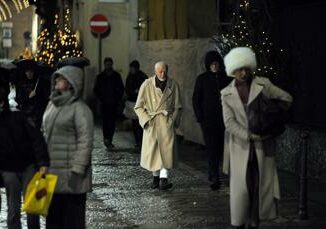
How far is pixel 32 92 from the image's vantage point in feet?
38.9

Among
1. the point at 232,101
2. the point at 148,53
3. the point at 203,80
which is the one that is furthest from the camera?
the point at 148,53

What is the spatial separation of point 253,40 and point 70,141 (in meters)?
7.45

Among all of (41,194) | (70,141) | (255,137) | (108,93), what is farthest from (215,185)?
(108,93)

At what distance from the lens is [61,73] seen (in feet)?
23.3

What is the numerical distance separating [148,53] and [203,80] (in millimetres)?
9876

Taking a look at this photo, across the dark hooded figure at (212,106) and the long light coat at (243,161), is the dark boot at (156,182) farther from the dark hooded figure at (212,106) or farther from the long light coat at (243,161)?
the long light coat at (243,161)

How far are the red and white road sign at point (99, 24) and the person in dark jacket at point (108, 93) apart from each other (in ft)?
27.5

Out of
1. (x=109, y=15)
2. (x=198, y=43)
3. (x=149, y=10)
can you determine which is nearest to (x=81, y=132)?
(x=198, y=43)

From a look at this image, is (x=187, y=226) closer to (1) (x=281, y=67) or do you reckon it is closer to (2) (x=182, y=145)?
(1) (x=281, y=67)

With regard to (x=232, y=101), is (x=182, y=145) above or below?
below

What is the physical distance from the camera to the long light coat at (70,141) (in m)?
7.03

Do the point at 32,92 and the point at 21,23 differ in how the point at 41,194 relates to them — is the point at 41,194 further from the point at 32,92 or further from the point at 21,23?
the point at 21,23

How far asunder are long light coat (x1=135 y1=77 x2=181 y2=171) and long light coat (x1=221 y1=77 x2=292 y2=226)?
364cm

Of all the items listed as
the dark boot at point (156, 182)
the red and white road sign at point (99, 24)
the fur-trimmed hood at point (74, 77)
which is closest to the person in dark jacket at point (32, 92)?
the dark boot at point (156, 182)
